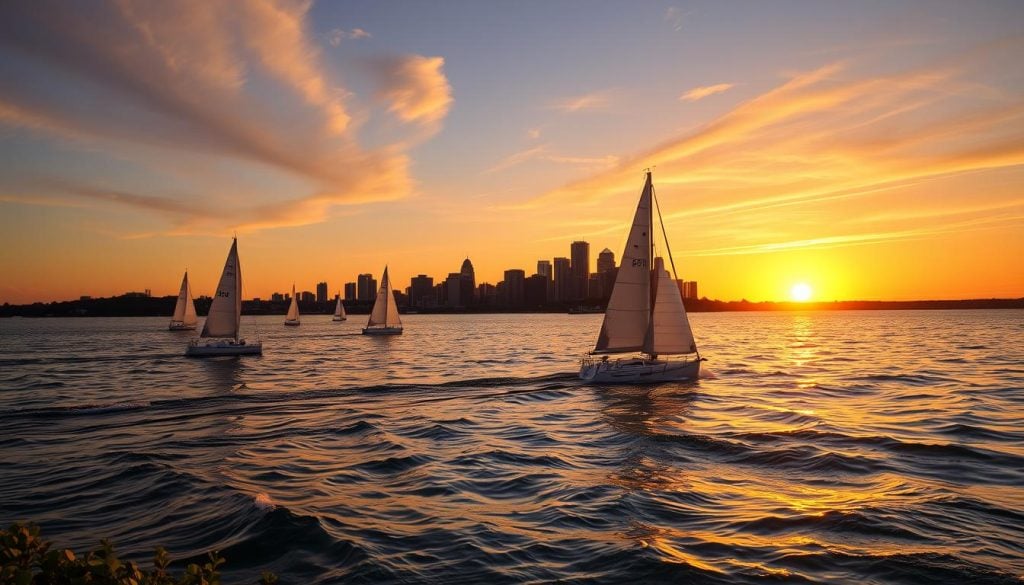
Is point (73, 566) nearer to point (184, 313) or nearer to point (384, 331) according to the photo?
point (384, 331)

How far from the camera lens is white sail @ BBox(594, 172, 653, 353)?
42.9 meters

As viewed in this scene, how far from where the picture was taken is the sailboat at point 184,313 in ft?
444

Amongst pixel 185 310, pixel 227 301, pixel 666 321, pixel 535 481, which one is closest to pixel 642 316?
pixel 666 321

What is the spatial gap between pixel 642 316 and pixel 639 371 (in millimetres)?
3747

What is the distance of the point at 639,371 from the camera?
43.3 m

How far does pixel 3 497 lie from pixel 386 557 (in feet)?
40.4

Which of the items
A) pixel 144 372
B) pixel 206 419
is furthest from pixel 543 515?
pixel 144 372

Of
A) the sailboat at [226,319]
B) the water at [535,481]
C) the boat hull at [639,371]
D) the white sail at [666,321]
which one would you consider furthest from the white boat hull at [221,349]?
the white sail at [666,321]

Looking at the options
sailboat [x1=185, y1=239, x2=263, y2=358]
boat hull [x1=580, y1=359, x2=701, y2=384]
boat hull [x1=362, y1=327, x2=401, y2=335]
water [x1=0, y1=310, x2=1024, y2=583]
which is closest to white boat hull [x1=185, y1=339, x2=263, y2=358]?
sailboat [x1=185, y1=239, x2=263, y2=358]

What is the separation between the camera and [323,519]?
50.5 ft

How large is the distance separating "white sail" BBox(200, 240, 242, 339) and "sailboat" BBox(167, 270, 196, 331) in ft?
237

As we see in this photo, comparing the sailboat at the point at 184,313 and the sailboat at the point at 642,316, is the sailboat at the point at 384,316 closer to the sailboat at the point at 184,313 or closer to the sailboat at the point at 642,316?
the sailboat at the point at 184,313

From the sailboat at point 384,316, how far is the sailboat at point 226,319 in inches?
1889

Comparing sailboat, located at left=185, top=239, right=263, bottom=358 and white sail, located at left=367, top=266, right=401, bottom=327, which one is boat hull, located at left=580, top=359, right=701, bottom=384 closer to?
sailboat, located at left=185, top=239, right=263, bottom=358
